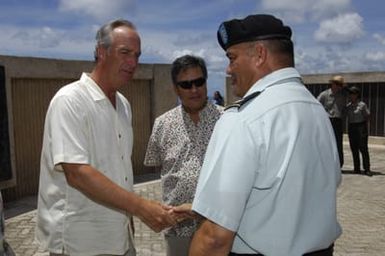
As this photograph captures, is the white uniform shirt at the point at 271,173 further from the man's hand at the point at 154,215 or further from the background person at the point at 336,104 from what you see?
the background person at the point at 336,104

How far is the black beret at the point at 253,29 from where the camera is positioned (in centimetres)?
194

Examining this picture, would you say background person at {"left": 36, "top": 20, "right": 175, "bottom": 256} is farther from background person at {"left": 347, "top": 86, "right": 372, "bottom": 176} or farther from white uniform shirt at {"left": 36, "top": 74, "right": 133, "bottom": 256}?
background person at {"left": 347, "top": 86, "right": 372, "bottom": 176}

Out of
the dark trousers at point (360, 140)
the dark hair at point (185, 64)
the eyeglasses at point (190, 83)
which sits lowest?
the dark trousers at point (360, 140)

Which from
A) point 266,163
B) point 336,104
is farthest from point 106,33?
point 336,104

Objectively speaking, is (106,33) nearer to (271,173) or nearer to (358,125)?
(271,173)

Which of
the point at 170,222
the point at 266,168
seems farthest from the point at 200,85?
the point at 266,168

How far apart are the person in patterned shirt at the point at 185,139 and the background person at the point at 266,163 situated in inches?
54.1

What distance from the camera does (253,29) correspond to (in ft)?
6.39

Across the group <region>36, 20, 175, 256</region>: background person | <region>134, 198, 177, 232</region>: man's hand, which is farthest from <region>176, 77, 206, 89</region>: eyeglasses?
<region>134, 198, 177, 232</region>: man's hand

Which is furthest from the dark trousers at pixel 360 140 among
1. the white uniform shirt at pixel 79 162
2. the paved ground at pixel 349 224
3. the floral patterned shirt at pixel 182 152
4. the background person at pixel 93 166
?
the white uniform shirt at pixel 79 162

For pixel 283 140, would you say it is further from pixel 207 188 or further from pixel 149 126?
pixel 149 126

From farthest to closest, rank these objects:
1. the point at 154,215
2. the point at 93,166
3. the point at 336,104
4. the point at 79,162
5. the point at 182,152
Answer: the point at 336,104 < the point at 182,152 < the point at 154,215 < the point at 93,166 < the point at 79,162

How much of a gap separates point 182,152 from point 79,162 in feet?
3.29

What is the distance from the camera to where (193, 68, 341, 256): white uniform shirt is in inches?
70.8
